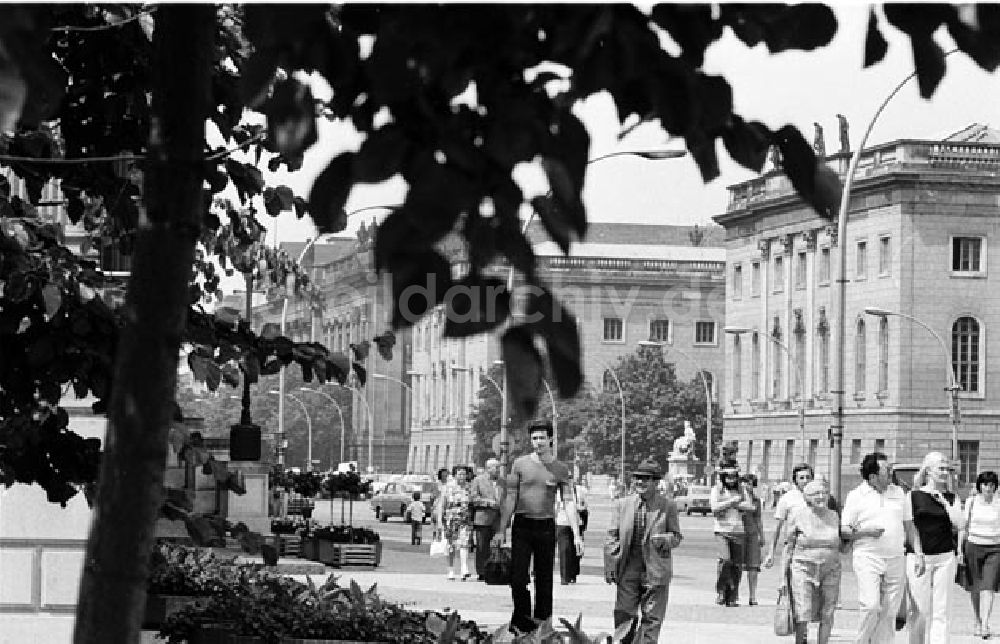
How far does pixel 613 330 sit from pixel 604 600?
12781 cm

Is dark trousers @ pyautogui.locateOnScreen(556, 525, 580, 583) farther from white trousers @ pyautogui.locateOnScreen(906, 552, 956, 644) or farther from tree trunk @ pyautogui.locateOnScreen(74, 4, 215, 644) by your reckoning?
tree trunk @ pyautogui.locateOnScreen(74, 4, 215, 644)

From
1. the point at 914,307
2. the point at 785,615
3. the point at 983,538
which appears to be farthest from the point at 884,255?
the point at 785,615

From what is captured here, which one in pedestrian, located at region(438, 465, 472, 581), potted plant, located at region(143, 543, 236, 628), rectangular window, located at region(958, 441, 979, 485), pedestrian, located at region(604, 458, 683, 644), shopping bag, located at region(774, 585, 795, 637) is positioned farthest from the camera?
rectangular window, located at region(958, 441, 979, 485)

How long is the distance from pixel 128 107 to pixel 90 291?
25.6 inches

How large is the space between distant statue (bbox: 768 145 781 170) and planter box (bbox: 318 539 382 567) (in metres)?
30.2

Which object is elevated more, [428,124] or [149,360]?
[428,124]

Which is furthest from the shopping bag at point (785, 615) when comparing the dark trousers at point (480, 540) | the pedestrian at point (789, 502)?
the dark trousers at point (480, 540)

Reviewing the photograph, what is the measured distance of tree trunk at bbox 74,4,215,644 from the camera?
12.1ft

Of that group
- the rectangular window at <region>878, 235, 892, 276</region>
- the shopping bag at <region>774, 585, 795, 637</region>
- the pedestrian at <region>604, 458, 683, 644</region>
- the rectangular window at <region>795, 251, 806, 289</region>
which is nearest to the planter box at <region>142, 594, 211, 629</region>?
the pedestrian at <region>604, 458, 683, 644</region>

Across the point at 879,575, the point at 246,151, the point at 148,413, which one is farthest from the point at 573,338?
the point at 879,575

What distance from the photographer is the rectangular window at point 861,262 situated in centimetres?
10419

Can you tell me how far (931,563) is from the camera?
17438 millimetres

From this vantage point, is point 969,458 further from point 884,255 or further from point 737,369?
point 737,369

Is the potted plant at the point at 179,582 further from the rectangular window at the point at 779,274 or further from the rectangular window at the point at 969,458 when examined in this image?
the rectangular window at the point at 779,274
